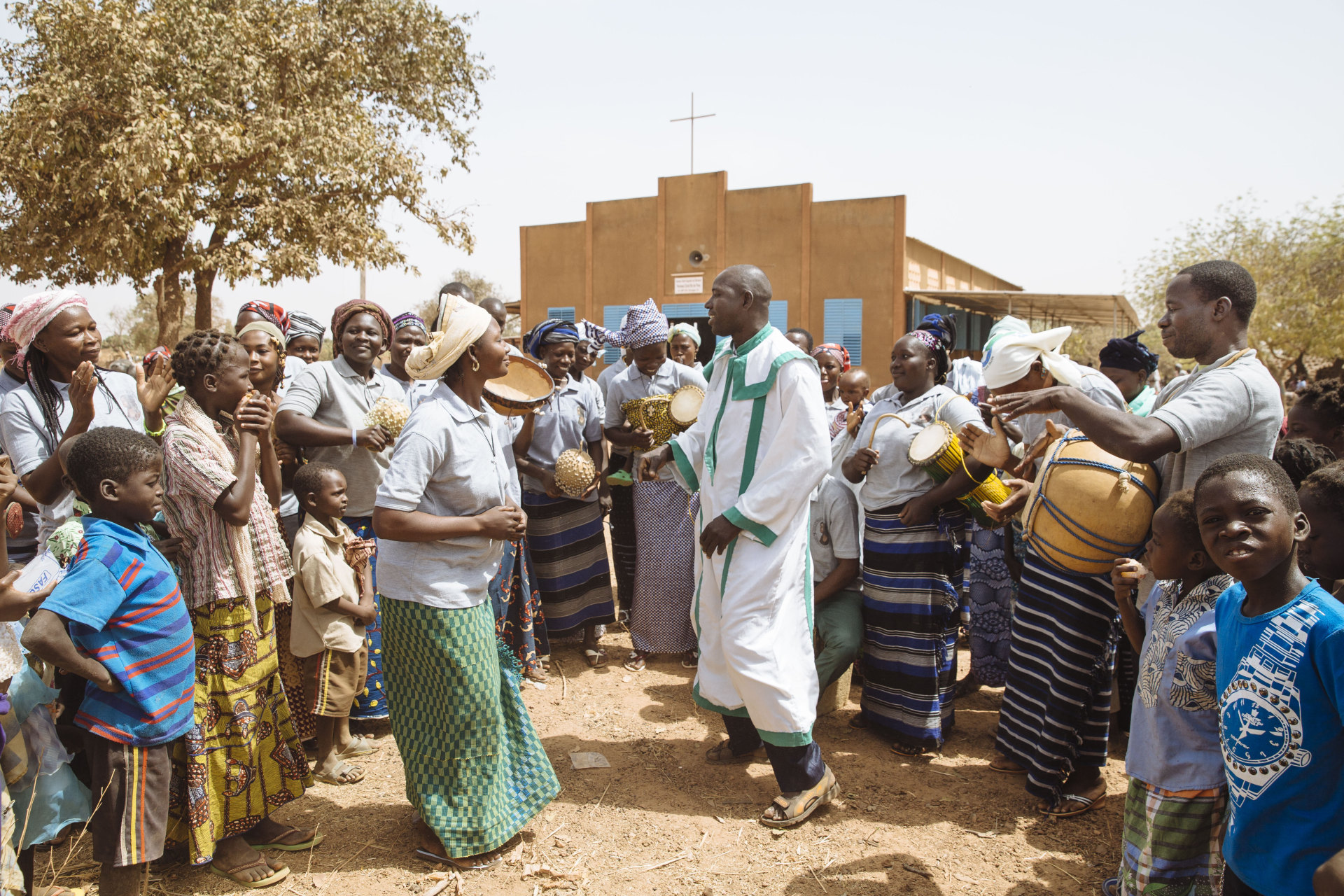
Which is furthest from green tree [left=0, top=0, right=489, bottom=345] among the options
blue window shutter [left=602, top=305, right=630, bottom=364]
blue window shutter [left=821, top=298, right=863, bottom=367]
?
blue window shutter [left=821, top=298, right=863, bottom=367]

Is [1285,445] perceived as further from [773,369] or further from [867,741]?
[867,741]

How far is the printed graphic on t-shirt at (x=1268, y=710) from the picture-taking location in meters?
1.93

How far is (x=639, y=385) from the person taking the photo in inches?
224

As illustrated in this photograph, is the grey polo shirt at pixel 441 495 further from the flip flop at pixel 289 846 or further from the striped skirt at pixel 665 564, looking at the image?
the striped skirt at pixel 665 564

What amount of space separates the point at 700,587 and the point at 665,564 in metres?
1.77

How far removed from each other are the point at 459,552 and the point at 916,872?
2.16 m

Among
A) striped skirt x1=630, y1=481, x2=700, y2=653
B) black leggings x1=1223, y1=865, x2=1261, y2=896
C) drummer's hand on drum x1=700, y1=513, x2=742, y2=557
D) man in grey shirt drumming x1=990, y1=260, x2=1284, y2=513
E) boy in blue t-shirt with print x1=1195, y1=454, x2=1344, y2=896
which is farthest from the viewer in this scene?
striped skirt x1=630, y1=481, x2=700, y2=653

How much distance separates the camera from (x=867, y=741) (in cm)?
450

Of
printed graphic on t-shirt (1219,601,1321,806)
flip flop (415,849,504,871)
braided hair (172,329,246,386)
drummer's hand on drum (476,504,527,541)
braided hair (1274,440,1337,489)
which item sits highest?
braided hair (172,329,246,386)

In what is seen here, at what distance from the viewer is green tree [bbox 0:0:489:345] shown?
1388 centimetres

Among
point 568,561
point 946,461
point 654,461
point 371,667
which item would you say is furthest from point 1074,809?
point 371,667

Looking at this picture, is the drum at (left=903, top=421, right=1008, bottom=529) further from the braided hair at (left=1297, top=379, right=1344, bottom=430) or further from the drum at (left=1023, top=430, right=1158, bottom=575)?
the braided hair at (left=1297, top=379, right=1344, bottom=430)

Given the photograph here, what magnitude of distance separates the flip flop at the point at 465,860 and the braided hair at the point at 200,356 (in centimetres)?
201

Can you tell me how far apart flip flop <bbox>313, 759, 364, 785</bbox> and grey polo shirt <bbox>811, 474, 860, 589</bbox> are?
2.51 m
